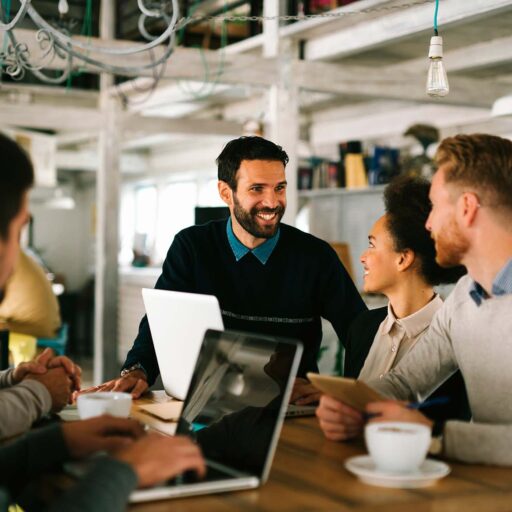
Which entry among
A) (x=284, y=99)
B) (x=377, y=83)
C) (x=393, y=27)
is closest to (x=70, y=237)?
(x=377, y=83)

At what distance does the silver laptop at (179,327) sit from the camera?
2.11 meters

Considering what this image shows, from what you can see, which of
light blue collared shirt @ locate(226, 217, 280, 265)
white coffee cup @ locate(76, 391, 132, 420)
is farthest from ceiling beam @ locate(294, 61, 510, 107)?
white coffee cup @ locate(76, 391, 132, 420)

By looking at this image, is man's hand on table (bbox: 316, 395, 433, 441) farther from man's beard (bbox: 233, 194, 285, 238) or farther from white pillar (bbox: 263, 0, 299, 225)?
white pillar (bbox: 263, 0, 299, 225)

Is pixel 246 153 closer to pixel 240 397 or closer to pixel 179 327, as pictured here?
pixel 179 327

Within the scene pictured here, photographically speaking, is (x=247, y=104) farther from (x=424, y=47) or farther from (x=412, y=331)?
(x=412, y=331)

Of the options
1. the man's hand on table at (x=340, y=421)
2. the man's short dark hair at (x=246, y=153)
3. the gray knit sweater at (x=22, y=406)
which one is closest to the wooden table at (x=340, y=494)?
the man's hand on table at (x=340, y=421)

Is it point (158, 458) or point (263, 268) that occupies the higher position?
point (263, 268)

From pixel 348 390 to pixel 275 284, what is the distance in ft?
3.96

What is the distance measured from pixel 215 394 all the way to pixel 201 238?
4.44 ft

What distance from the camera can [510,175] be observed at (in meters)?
1.98

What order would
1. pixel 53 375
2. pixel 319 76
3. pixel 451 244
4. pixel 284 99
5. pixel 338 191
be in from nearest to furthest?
pixel 451 244
pixel 53 375
pixel 284 99
pixel 319 76
pixel 338 191

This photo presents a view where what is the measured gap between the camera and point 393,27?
5.70 metres

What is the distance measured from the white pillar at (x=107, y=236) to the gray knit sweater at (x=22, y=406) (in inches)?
205

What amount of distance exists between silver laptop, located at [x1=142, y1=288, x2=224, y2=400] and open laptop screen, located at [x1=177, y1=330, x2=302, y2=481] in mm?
230
